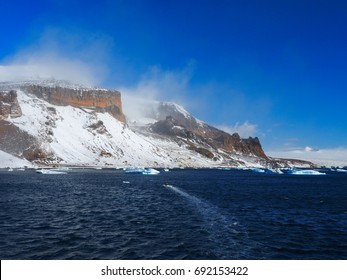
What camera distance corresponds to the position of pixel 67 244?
112 ft

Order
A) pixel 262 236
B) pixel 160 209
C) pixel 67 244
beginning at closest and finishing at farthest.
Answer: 1. pixel 67 244
2. pixel 262 236
3. pixel 160 209

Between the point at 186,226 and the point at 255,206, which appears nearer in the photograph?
the point at 186,226

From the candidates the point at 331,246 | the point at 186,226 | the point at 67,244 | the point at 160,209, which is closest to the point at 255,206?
the point at 160,209

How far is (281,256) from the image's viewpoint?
31547mm

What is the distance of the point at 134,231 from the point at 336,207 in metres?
41.6

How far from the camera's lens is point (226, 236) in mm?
38250

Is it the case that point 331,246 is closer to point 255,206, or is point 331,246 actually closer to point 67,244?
point 67,244

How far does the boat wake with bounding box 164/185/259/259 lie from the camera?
31.7 meters

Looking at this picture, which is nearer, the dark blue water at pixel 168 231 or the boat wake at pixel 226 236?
the boat wake at pixel 226 236

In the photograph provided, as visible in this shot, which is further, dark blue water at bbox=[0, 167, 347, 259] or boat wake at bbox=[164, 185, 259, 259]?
dark blue water at bbox=[0, 167, 347, 259]

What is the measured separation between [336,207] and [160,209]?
31.4m

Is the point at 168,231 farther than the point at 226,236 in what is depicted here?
Yes

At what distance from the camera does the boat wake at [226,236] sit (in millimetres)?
31681
